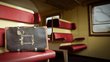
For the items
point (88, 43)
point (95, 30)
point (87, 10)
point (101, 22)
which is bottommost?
point (88, 43)

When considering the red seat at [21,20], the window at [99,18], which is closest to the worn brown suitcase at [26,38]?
the red seat at [21,20]

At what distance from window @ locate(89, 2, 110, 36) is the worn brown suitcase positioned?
104 inches

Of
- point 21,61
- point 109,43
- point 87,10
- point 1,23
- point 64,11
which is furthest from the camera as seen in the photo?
point 64,11

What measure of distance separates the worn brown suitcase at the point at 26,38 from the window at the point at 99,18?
2.65 meters

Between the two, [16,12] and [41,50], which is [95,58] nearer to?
[41,50]

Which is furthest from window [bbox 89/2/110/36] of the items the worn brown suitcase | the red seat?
the worn brown suitcase

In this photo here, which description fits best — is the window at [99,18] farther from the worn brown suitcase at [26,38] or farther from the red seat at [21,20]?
the worn brown suitcase at [26,38]

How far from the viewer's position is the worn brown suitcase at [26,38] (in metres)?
1.60

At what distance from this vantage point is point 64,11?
4.75 meters

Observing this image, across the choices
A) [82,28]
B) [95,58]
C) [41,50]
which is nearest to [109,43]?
[95,58]

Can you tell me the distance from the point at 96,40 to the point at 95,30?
0.36 metres

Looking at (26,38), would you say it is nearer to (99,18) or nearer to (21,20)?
(21,20)

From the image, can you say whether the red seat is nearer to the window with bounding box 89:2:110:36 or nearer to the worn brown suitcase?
the worn brown suitcase

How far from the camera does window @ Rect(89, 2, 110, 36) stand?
360 cm
